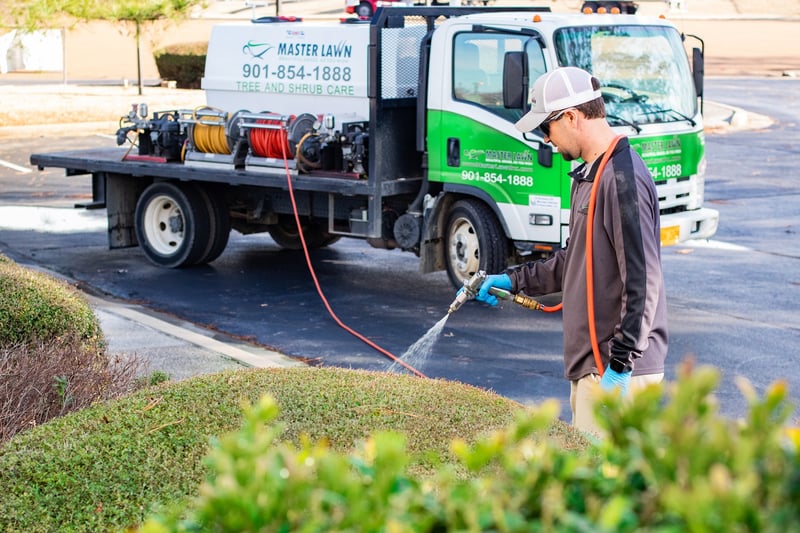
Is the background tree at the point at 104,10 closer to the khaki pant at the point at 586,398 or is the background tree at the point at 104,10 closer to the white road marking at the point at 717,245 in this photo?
the white road marking at the point at 717,245

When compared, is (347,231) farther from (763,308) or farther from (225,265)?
(763,308)

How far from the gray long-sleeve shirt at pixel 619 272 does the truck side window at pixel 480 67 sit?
219 inches

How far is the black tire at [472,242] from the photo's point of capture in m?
9.73

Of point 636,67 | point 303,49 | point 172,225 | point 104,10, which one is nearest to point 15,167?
point 172,225

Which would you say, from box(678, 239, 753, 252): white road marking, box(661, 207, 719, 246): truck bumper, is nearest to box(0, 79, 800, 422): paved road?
box(678, 239, 753, 252): white road marking

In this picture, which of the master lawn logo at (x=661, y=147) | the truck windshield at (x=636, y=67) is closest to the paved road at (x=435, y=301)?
the master lawn logo at (x=661, y=147)

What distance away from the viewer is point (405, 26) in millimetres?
10352

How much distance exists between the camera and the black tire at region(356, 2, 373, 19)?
11.7 m

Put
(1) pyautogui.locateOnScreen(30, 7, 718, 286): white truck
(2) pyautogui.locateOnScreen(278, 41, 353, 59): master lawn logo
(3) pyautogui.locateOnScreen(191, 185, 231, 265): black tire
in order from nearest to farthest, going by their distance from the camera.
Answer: (1) pyautogui.locateOnScreen(30, 7, 718, 286): white truck → (2) pyautogui.locateOnScreen(278, 41, 353, 59): master lawn logo → (3) pyautogui.locateOnScreen(191, 185, 231, 265): black tire

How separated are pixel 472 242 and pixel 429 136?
1.03m

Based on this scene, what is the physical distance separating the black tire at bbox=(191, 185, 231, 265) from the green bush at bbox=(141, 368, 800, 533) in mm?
9942

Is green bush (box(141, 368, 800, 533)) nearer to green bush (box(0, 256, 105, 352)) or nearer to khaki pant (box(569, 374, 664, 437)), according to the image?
khaki pant (box(569, 374, 664, 437))

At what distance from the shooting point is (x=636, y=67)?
987 centimetres

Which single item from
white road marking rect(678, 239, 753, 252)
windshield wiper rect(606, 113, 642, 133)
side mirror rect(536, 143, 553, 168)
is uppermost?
windshield wiper rect(606, 113, 642, 133)
